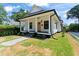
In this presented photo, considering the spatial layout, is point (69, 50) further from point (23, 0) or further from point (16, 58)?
point (23, 0)

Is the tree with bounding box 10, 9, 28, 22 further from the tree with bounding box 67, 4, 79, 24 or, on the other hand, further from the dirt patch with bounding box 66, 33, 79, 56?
the dirt patch with bounding box 66, 33, 79, 56

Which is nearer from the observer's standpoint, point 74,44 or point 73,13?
point 73,13

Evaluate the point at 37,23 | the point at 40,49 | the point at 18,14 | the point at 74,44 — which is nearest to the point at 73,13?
the point at 74,44

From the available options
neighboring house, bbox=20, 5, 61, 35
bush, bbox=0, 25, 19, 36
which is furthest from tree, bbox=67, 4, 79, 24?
bush, bbox=0, 25, 19, 36

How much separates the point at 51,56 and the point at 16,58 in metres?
1.37

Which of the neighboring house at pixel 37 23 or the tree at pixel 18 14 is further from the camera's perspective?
the neighboring house at pixel 37 23

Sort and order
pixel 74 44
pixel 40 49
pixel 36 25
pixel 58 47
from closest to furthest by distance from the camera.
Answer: pixel 40 49 → pixel 58 47 → pixel 74 44 → pixel 36 25

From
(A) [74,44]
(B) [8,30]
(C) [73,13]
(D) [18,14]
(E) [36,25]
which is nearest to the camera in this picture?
(C) [73,13]

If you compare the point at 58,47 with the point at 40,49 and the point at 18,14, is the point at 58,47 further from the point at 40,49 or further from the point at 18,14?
the point at 18,14

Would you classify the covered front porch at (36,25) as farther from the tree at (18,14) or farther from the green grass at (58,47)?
the green grass at (58,47)

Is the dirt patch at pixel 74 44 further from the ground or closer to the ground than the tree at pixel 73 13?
closer to the ground

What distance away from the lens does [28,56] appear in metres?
5.44

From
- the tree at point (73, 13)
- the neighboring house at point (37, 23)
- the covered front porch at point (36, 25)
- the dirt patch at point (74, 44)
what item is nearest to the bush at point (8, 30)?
the neighboring house at point (37, 23)

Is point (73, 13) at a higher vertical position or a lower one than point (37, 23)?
higher
